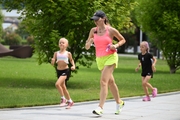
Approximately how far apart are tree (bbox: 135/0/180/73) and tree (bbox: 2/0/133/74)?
34.4ft

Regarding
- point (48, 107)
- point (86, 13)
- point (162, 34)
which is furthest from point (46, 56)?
point (162, 34)

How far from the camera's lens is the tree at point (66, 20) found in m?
18.4

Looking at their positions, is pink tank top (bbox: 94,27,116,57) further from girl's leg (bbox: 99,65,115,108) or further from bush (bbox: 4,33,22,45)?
bush (bbox: 4,33,22,45)

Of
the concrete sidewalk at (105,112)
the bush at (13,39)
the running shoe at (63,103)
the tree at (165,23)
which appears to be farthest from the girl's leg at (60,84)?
the bush at (13,39)

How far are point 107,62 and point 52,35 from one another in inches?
292

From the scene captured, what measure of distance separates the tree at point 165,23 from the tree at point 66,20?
10.5 metres

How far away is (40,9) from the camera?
1914 centimetres

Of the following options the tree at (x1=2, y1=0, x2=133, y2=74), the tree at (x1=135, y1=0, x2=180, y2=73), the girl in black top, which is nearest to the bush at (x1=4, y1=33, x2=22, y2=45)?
the tree at (x1=135, y1=0, x2=180, y2=73)

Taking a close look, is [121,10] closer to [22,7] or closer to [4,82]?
[22,7]

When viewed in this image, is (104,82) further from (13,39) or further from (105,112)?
(13,39)

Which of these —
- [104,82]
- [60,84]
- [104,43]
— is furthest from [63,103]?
[104,43]

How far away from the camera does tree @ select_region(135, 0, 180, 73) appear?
29906mm

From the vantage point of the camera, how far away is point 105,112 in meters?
12.0

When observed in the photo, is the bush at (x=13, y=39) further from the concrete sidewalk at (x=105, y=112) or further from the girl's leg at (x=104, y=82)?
the girl's leg at (x=104, y=82)
